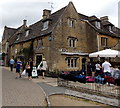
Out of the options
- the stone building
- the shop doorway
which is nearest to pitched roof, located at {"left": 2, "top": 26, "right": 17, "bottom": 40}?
the stone building

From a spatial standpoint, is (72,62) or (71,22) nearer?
(72,62)

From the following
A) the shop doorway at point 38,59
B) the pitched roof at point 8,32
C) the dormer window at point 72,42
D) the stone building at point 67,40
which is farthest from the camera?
the pitched roof at point 8,32

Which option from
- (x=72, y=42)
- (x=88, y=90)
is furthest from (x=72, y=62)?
(x=88, y=90)

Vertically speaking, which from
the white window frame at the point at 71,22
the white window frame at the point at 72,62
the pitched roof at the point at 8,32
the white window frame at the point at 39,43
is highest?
the pitched roof at the point at 8,32

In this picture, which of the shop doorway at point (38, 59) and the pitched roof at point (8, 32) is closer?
the shop doorway at point (38, 59)

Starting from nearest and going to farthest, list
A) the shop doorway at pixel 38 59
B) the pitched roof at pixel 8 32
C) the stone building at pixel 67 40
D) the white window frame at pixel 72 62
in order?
1. the stone building at pixel 67 40
2. the white window frame at pixel 72 62
3. the shop doorway at pixel 38 59
4. the pitched roof at pixel 8 32

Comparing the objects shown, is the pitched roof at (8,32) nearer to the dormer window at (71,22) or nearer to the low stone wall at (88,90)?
the dormer window at (71,22)

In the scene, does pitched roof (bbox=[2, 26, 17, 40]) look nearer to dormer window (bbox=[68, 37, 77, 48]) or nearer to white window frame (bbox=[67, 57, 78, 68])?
dormer window (bbox=[68, 37, 77, 48])

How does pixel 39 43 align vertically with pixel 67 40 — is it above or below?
below

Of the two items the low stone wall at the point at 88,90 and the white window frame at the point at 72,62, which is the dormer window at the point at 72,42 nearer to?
the white window frame at the point at 72,62

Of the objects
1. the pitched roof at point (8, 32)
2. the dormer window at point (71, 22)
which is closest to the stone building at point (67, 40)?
the dormer window at point (71, 22)

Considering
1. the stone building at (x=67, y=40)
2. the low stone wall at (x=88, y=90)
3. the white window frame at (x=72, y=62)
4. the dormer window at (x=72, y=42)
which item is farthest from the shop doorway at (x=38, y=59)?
the low stone wall at (x=88, y=90)

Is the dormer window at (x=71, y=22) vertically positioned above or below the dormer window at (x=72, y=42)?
above

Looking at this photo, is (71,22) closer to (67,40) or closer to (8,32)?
(67,40)
